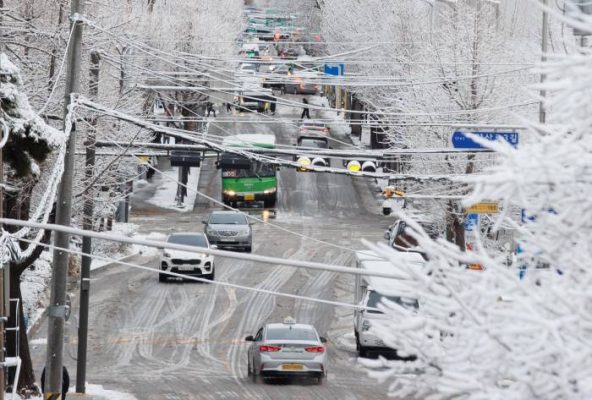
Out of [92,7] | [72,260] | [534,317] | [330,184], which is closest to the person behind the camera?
[534,317]

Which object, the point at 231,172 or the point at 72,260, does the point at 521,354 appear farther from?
the point at 231,172

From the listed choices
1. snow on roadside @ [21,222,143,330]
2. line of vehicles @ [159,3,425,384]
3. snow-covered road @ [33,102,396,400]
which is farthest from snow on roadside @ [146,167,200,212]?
snow on roadside @ [21,222,143,330]

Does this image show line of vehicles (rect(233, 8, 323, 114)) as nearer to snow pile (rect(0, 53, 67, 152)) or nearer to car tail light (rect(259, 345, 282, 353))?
car tail light (rect(259, 345, 282, 353))

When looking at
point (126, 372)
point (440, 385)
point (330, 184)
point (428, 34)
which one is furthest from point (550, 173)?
point (330, 184)

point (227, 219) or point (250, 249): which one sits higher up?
point (227, 219)

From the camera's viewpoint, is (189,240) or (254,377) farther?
(189,240)

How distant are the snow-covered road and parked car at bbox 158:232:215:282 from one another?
41cm

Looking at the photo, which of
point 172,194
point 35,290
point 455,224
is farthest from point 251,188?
point 35,290

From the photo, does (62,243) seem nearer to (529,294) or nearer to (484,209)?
(484,209)

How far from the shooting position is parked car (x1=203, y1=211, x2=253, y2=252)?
4388cm

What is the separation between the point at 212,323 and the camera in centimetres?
3291

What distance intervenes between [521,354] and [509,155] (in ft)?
2.60

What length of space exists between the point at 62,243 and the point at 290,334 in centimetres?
879

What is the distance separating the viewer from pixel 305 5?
127m
